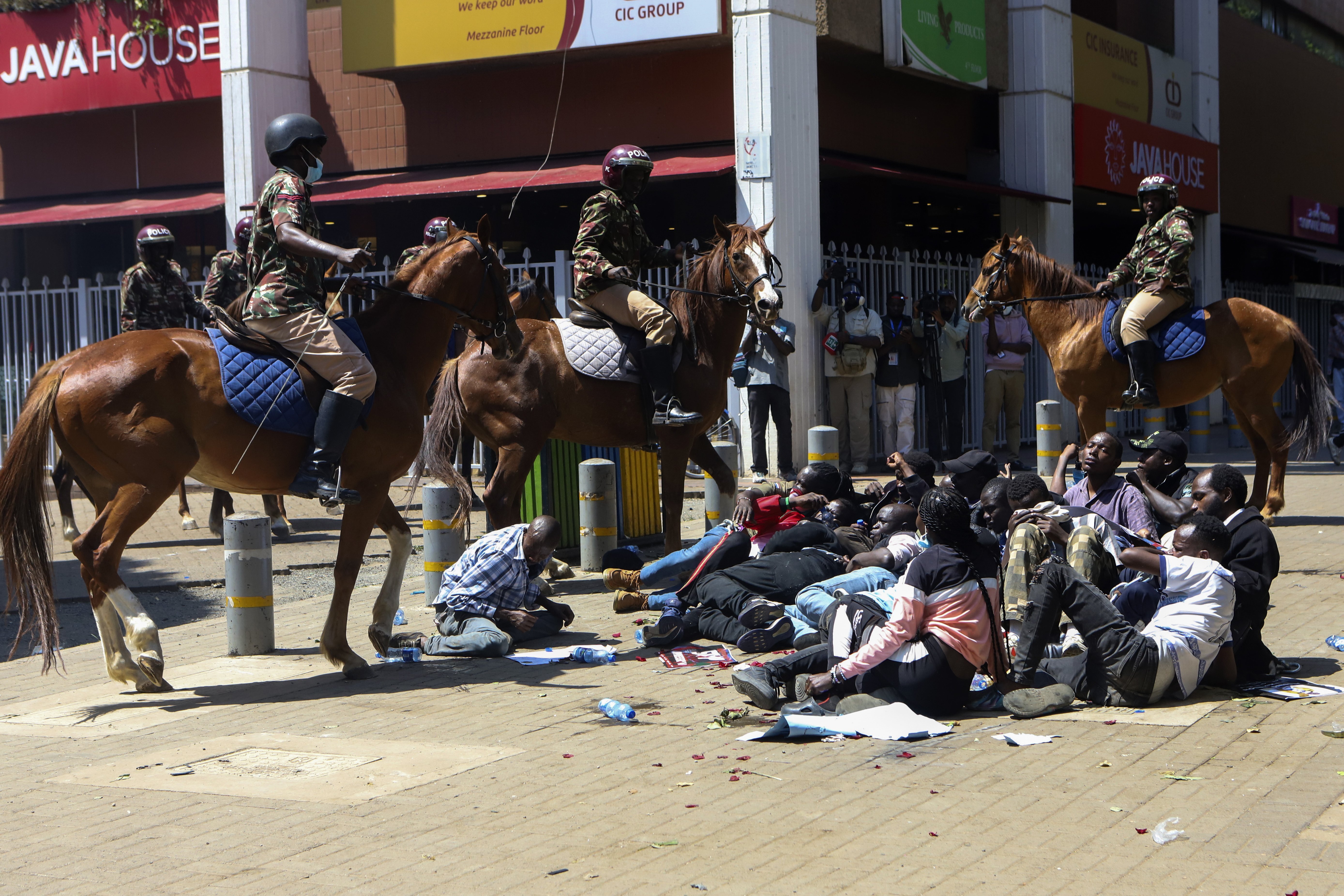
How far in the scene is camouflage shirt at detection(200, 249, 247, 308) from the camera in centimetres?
1256

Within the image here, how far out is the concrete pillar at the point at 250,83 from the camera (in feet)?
64.9

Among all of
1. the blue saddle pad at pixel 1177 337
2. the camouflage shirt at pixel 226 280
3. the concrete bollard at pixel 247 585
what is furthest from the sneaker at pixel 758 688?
Answer: the camouflage shirt at pixel 226 280

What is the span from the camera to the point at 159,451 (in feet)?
23.9

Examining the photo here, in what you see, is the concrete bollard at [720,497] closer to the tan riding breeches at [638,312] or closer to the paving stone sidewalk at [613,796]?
the tan riding breeches at [638,312]

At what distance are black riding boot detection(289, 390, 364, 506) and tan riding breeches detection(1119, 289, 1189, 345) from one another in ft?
25.1

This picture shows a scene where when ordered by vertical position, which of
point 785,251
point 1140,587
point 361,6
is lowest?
point 1140,587

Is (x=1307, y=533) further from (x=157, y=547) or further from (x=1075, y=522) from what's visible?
(x=157, y=547)

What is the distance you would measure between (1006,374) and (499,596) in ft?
37.9

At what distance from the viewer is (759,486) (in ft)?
31.3

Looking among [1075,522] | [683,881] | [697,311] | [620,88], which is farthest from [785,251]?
[683,881]

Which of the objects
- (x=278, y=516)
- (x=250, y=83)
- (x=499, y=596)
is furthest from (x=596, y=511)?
(x=250, y=83)

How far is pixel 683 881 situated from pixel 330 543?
935cm

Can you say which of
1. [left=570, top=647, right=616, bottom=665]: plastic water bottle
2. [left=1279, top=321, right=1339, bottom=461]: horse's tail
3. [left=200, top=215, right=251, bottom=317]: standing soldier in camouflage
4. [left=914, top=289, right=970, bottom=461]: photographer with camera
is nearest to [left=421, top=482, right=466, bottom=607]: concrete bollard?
[left=570, top=647, right=616, bottom=665]: plastic water bottle

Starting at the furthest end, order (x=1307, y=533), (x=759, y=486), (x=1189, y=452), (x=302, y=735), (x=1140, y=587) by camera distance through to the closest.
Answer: (x=1189, y=452) → (x=1307, y=533) → (x=759, y=486) → (x=1140, y=587) → (x=302, y=735)
